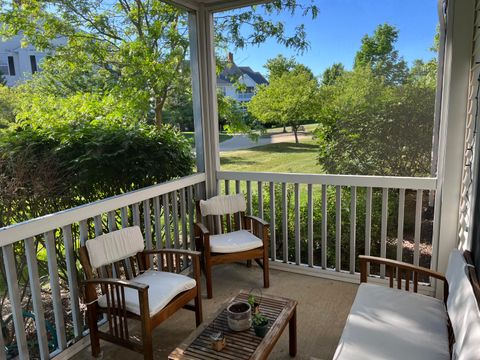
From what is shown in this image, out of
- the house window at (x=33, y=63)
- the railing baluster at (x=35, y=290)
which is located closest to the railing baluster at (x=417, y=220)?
the railing baluster at (x=35, y=290)

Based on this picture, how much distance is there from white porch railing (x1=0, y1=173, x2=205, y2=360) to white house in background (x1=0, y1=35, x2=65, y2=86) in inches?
35.0

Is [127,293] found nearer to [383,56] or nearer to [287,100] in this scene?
[287,100]

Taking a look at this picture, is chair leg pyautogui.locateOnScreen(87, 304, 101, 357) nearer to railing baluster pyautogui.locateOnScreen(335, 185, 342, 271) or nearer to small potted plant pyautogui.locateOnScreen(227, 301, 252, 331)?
small potted plant pyautogui.locateOnScreen(227, 301, 252, 331)

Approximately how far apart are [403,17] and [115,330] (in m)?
3.22

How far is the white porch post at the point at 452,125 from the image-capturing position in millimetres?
2467

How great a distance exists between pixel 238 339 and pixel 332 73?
2.46 metres

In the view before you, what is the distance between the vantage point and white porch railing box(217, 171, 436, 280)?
3.20 m

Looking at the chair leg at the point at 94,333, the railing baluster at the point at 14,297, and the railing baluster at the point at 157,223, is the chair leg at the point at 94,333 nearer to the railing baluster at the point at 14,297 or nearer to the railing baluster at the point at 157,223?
the railing baluster at the point at 14,297

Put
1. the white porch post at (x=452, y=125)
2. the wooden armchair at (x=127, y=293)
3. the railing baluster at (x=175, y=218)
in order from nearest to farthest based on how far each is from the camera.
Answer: the wooden armchair at (x=127, y=293), the white porch post at (x=452, y=125), the railing baluster at (x=175, y=218)

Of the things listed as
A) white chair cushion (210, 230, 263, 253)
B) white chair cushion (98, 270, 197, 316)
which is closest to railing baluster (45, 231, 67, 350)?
white chair cushion (98, 270, 197, 316)

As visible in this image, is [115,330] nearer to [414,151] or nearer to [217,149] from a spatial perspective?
[217,149]

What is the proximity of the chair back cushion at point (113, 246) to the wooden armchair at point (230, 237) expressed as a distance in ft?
2.09

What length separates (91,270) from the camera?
2.36 meters

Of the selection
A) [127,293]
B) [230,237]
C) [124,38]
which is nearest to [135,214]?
[127,293]
